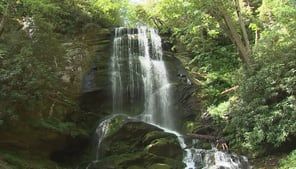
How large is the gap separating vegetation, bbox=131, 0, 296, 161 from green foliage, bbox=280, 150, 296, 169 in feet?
1.60

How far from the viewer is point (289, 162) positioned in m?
10.8

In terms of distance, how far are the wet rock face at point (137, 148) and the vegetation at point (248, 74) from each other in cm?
216

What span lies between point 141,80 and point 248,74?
612 centimetres

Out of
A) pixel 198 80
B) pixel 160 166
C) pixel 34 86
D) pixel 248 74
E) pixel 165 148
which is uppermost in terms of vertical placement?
pixel 198 80

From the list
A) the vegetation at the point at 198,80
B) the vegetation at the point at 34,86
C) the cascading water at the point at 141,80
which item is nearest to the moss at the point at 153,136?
the cascading water at the point at 141,80

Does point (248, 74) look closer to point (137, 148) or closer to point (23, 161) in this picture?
point (137, 148)

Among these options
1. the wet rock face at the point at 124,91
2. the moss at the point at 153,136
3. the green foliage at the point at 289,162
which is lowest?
the green foliage at the point at 289,162

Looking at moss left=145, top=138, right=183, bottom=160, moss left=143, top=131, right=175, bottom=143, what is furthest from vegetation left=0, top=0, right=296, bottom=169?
moss left=145, top=138, right=183, bottom=160

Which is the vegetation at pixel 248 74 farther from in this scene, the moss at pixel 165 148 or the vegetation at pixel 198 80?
the moss at pixel 165 148

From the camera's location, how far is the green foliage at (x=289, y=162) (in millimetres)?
10455

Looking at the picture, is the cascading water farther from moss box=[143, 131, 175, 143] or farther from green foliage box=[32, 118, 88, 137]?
green foliage box=[32, 118, 88, 137]

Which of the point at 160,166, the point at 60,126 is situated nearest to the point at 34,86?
the point at 60,126

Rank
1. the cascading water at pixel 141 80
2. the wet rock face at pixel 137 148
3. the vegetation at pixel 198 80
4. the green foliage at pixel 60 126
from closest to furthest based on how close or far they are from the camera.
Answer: the vegetation at pixel 198 80 < the wet rock face at pixel 137 148 < the green foliage at pixel 60 126 < the cascading water at pixel 141 80

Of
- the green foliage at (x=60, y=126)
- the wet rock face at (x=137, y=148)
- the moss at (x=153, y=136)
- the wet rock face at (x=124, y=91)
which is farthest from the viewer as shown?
the wet rock face at (x=124, y=91)
